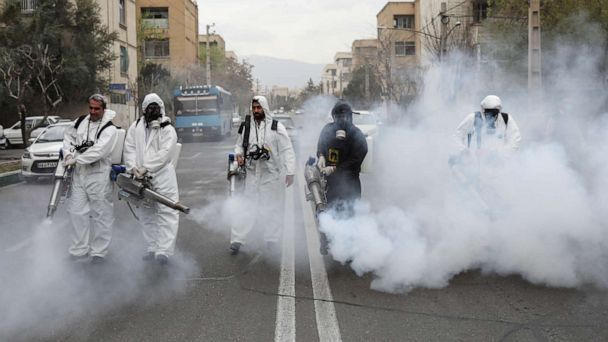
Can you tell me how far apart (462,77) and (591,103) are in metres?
9.15

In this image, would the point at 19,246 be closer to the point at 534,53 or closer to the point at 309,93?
the point at 534,53

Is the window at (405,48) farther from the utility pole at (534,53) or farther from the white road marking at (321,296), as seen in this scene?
the white road marking at (321,296)

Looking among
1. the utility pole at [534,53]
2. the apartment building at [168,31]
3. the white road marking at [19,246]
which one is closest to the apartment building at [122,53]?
the apartment building at [168,31]

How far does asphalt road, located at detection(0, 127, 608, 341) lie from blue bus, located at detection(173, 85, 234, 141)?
2825 cm

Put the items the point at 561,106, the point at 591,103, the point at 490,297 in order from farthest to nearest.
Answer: the point at 561,106 → the point at 591,103 → the point at 490,297

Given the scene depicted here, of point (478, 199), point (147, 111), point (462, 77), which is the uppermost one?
point (462, 77)

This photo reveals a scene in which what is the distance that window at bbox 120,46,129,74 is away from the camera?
4266 centimetres

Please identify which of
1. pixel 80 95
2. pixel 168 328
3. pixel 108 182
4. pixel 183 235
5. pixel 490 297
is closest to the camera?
pixel 168 328

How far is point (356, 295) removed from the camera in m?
5.36

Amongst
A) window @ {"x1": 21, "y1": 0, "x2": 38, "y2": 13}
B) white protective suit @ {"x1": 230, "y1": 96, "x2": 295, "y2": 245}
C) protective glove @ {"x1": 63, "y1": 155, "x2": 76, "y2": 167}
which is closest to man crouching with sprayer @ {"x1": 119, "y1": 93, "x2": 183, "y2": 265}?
protective glove @ {"x1": 63, "y1": 155, "x2": 76, "y2": 167}

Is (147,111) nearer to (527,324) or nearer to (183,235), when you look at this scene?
(183,235)

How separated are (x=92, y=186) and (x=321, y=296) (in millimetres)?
2824

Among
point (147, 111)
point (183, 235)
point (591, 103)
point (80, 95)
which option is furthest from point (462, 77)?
point (80, 95)

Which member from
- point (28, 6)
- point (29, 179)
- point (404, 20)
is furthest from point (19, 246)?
point (404, 20)
